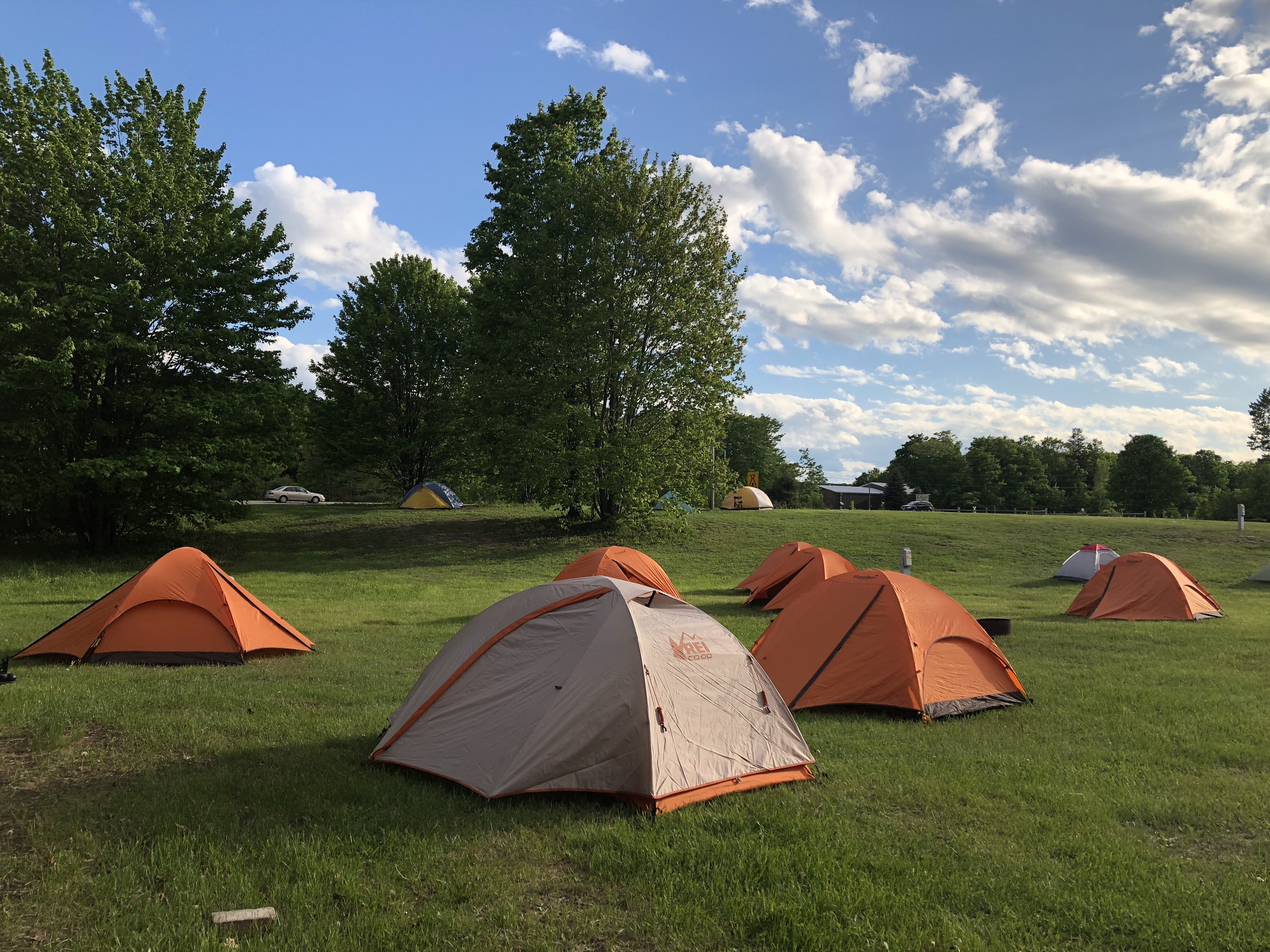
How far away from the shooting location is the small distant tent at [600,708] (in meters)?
5.81

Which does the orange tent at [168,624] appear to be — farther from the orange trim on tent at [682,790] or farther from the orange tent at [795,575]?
the orange tent at [795,575]

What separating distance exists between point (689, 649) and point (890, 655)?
11.2 ft

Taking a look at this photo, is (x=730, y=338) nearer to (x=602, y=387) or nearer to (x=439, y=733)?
(x=602, y=387)

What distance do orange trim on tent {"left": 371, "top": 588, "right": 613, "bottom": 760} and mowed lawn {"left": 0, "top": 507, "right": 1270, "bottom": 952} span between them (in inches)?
15.4

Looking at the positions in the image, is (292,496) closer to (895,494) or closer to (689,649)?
(689,649)

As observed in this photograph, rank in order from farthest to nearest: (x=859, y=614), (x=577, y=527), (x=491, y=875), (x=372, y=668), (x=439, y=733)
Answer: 1. (x=577, y=527)
2. (x=372, y=668)
3. (x=859, y=614)
4. (x=439, y=733)
5. (x=491, y=875)

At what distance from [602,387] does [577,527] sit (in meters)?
6.00

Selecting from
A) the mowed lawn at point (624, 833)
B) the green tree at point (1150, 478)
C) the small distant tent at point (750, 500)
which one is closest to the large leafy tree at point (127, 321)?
the mowed lawn at point (624, 833)

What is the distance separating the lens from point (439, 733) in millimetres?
6387

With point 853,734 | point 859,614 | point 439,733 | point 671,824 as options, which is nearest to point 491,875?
point 671,824

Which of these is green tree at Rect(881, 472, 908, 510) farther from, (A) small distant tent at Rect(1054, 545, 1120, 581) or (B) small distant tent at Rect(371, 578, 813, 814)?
(B) small distant tent at Rect(371, 578, 813, 814)

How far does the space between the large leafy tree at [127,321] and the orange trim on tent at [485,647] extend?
19.8 m

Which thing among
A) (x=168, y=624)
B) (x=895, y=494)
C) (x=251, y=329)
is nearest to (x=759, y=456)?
(x=895, y=494)

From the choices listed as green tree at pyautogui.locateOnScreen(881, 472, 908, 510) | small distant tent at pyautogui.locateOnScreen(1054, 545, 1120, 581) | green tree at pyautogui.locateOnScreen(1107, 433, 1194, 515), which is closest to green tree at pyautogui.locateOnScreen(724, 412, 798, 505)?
green tree at pyautogui.locateOnScreen(881, 472, 908, 510)
